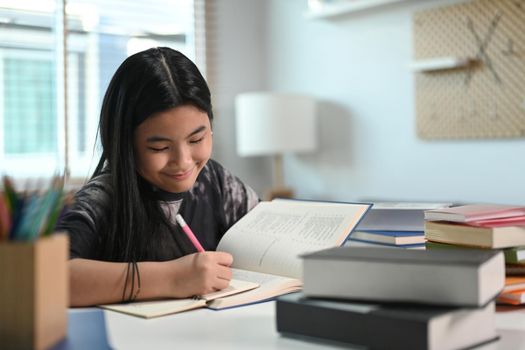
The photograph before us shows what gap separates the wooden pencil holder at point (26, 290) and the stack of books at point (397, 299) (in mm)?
259

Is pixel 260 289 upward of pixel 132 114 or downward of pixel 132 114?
downward

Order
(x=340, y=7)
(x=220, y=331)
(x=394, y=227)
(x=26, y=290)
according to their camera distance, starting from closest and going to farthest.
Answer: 1. (x=26, y=290)
2. (x=220, y=331)
3. (x=394, y=227)
4. (x=340, y=7)

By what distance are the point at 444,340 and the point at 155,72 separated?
67cm

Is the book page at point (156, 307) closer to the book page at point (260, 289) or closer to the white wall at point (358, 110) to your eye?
the book page at point (260, 289)

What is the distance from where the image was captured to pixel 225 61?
4117 mm

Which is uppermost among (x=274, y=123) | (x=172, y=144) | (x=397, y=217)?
(x=274, y=123)

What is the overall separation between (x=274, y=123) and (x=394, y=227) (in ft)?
7.93

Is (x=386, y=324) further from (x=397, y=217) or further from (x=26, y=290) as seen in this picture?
(x=397, y=217)

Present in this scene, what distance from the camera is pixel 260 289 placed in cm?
99

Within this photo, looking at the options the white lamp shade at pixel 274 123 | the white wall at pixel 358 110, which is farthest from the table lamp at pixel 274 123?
the white wall at pixel 358 110

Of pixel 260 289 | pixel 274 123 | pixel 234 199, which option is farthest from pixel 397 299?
pixel 274 123

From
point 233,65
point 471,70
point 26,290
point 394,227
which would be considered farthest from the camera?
point 233,65

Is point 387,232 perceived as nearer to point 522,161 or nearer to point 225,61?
point 522,161

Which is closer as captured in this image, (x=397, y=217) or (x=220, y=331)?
(x=220, y=331)
